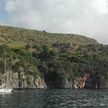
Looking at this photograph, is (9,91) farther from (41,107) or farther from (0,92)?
(41,107)

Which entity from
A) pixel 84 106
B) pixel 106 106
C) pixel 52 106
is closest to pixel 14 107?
pixel 52 106

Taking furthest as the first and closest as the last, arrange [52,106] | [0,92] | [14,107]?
1. [0,92]
2. [52,106]
3. [14,107]

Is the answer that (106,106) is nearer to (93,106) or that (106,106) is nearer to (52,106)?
(93,106)

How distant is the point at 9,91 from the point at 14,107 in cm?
8174

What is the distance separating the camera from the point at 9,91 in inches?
7559

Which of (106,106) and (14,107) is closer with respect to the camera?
(14,107)

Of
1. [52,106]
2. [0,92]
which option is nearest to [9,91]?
[0,92]

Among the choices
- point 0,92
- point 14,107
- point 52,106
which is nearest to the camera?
point 14,107

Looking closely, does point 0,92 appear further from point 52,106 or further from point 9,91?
point 52,106

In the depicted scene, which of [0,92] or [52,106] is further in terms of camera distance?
[0,92]

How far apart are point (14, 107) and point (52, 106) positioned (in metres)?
13.9

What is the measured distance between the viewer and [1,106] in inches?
4473

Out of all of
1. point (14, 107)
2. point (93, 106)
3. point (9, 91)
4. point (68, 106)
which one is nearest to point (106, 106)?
point (93, 106)

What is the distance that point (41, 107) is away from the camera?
114812mm
